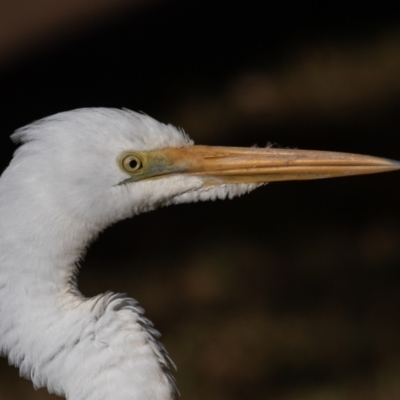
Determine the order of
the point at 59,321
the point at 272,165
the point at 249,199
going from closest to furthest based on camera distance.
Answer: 1. the point at 59,321
2. the point at 272,165
3. the point at 249,199

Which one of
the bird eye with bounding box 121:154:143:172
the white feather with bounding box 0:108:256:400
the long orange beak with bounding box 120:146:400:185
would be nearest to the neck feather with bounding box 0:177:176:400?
the white feather with bounding box 0:108:256:400

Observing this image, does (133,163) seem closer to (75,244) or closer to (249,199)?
(75,244)

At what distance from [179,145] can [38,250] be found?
0.42m

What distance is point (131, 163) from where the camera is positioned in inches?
65.2

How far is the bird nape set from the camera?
1579 millimetres

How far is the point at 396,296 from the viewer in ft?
13.3

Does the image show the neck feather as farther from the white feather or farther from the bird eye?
the bird eye

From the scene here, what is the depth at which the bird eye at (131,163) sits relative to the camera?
1.64 m

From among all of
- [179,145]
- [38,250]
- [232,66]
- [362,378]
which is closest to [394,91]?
[232,66]

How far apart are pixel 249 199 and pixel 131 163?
296 centimetres

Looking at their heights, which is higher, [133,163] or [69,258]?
[133,163]

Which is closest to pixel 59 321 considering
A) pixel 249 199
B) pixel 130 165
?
pixel 130 165

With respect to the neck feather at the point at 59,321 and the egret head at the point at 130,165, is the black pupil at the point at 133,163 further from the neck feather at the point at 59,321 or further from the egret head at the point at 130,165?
the neck feather at the point at 59,321

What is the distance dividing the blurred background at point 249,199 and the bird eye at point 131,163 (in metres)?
1.82
